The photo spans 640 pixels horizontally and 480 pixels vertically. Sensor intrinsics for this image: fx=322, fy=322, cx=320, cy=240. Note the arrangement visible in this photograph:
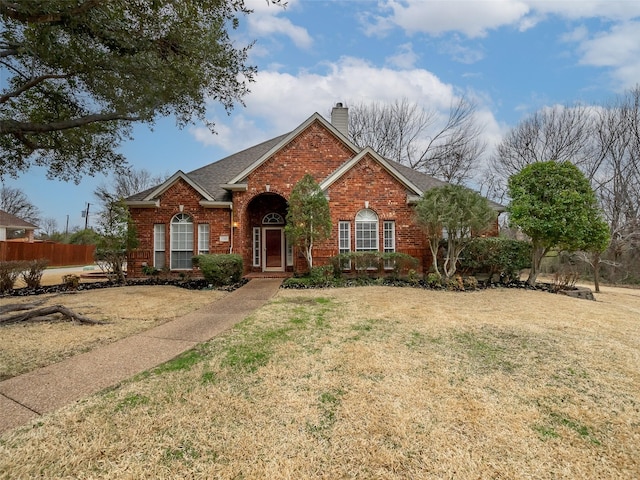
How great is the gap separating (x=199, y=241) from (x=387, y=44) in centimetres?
1170

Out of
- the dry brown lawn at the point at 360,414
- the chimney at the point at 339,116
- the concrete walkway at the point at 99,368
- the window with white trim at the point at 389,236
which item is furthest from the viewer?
the chimney at the point at 339,116

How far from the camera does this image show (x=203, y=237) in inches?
565

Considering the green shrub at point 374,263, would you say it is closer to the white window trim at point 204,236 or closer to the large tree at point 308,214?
the large tree at point 308,214

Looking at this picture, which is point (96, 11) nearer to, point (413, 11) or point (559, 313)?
point (413, 11)

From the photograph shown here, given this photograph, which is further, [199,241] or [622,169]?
[622,169]

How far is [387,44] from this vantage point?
44.7ft

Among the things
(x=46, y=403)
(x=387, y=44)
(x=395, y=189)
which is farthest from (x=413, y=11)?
(x=46, y=403)

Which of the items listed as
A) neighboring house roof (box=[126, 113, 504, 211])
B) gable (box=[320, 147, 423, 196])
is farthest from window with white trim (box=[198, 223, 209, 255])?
gable (box=[320, 147, 423, 196])

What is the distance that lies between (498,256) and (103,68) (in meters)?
13.8

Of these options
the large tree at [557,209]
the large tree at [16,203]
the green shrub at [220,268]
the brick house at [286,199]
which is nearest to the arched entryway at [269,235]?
the brick house at [286,199]

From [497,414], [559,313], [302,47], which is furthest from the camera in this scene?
[302,47]

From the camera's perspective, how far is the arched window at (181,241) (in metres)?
14.3

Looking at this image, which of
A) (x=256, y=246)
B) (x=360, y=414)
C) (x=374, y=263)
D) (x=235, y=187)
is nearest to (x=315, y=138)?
(x=235, y=187)

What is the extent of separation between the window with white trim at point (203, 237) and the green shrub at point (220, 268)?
6.47ft
